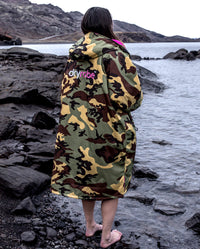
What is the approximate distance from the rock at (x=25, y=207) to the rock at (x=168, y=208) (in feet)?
6.29

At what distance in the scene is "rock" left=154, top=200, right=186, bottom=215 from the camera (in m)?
5.02

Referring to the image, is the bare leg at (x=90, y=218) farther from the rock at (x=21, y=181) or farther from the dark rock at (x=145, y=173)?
the dark rock at (x=145, y=173)

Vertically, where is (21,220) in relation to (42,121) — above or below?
below

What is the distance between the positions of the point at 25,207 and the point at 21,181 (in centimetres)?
59

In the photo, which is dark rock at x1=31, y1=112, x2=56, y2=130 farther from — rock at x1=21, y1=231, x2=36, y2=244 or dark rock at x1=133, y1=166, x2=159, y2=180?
rock at x1=21, y1=231, x2=36, y2=244

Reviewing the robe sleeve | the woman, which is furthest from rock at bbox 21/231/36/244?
the robe sleeve

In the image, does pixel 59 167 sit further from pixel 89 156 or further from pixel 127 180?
pixel 127 180

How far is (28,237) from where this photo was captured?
3.73 m

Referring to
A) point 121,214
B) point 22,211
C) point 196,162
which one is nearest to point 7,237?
point 22,211

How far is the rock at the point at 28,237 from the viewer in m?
3.67

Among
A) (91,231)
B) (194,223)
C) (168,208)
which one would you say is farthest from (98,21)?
(168,208)

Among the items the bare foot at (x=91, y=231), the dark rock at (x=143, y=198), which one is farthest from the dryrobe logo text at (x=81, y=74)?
the dark rock at (x=143, y=198)

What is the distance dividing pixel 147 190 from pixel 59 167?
2.88 metres

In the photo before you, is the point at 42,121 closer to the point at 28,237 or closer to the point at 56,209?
the point at 56,209
